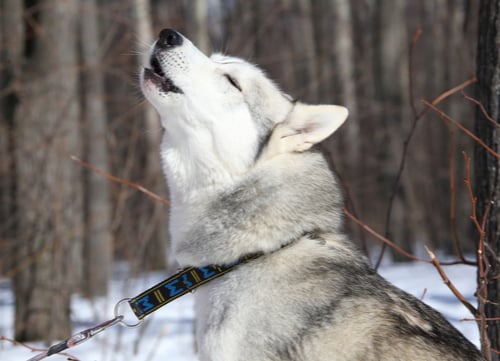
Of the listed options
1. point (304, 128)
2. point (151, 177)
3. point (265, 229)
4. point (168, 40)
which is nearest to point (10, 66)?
point (151, 177)

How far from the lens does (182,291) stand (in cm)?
272

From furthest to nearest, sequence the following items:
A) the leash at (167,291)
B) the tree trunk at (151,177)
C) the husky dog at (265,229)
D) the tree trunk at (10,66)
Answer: the tree trunk at (10,66)
the tree trunk at (151,177)
the leash at (167,291)
the husky dog at (265,229)

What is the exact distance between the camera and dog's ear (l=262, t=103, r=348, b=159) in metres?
2.88

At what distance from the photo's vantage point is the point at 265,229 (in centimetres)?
272

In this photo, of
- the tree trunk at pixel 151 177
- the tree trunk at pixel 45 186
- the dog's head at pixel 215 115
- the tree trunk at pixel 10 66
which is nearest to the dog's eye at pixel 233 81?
the dog's head at pixel 215 115

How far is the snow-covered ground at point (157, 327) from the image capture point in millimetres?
5117

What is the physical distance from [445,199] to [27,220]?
1349 cm

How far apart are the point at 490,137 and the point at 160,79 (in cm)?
155

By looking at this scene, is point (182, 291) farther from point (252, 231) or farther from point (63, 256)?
point (63, 256)

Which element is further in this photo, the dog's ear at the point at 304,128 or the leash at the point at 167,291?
the dog's ear at the point at 304,128

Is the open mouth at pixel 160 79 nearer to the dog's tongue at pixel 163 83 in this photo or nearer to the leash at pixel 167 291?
the dog's tongue at pixel 163 83

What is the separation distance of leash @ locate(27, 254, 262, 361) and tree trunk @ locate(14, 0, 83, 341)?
2797 millimetres

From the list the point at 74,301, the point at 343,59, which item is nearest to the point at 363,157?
the point at 343,59

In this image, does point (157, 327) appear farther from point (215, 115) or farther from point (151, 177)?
point (215, 115)
